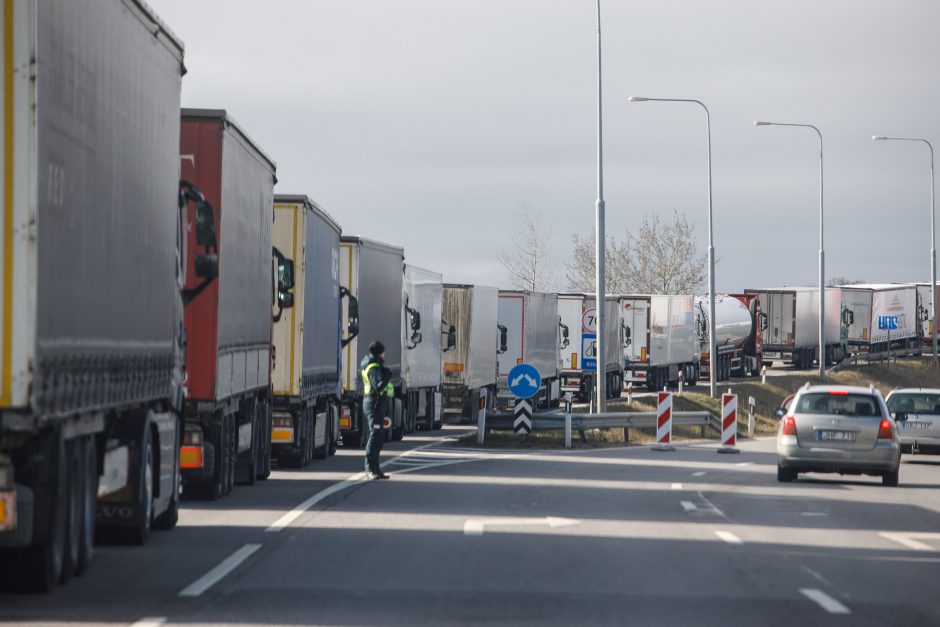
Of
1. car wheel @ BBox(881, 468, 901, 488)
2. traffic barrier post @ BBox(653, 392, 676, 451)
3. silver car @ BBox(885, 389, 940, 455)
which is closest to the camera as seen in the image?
car wheel @ BBox(881, 468, 901, 488)

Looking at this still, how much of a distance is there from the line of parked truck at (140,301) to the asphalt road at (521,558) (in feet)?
2.11

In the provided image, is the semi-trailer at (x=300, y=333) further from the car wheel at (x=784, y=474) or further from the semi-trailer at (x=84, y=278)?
the semi-trailer at (x=84, y=278)

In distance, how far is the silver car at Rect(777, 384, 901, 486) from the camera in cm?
2314

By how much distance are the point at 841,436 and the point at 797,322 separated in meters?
52.8

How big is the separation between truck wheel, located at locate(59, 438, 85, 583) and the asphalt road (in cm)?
20

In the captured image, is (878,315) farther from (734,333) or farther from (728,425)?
(728,425)

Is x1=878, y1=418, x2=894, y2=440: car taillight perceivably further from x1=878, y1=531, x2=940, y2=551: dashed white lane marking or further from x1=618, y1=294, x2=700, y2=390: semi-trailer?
x1=618, y1=294, x2=700, y2=390: semi-trailer

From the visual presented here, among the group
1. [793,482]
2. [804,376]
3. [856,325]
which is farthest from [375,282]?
[856,325]

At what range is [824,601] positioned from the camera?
36.0 feet

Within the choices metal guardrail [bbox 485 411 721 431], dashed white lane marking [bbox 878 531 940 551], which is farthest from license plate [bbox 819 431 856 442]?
metal guardrail [bbox 485 411 721 431]

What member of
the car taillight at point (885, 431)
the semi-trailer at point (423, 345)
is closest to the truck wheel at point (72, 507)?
the car taillight at point (885, 431)

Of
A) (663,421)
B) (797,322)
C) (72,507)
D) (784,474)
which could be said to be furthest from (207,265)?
(797,322)

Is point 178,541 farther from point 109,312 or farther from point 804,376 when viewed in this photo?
point 804,376

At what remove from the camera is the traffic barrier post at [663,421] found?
112 feet
